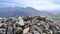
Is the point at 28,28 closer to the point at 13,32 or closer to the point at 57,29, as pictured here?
the point at 13,32

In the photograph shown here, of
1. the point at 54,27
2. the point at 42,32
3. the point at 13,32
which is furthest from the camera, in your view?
the point at 54,27

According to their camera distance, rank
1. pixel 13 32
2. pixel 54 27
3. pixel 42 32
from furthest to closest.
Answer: pixel 54 27 < pixel 42 32 < pixel 13 32

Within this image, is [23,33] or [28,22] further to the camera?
[28,22]

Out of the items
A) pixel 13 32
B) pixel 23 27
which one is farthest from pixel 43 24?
pixel 13 32

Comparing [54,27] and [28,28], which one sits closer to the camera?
[28,28]

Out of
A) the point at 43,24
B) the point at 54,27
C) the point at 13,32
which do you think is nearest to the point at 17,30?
the point at 13,32

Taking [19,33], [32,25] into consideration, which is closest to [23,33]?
[19,33]

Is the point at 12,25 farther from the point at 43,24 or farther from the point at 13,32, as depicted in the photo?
the point at 43,24

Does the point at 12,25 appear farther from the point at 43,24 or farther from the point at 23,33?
the point at 43,24
